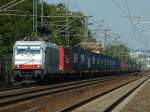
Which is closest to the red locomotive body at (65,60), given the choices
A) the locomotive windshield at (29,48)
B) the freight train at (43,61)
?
the freight train at (43,61)

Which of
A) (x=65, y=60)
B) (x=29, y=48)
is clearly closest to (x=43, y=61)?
(x=29, y=48)

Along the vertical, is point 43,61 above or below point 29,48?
below

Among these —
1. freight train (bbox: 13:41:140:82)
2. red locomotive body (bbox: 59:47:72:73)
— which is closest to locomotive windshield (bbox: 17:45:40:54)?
freight train (bbox: 13:41:140:82)

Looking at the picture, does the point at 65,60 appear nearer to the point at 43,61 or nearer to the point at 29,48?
the point at 43,61

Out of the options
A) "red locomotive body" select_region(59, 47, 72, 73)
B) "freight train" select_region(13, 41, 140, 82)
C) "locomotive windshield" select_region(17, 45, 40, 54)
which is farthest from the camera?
"red locomotive body" select_region(59, 47, 72, 73)

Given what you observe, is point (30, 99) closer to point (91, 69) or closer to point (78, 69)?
point (78, 69)

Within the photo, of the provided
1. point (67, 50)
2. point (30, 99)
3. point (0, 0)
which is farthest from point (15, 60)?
point (0, 0)

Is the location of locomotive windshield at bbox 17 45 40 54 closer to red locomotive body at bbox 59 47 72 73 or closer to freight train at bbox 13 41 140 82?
freight train at bbox 13 41 140 82

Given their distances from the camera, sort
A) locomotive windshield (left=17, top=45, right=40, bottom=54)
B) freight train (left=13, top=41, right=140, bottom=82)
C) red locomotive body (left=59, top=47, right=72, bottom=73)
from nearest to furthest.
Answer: freight train (left=13, top=41, right=140, bottom=82), locomotive windshield (left=17, top=45, right=40, bottom=54), red locomotive body (left=59, top=47, right=72, bottom=73)

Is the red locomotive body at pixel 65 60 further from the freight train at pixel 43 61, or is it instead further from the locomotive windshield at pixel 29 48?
the locomotive windshield at pixel 29 48

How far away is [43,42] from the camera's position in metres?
37.4

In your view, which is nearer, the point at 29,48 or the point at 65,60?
the point at 29,48

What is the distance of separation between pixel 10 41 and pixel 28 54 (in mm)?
31049

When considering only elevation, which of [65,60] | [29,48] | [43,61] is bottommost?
[43,61]
